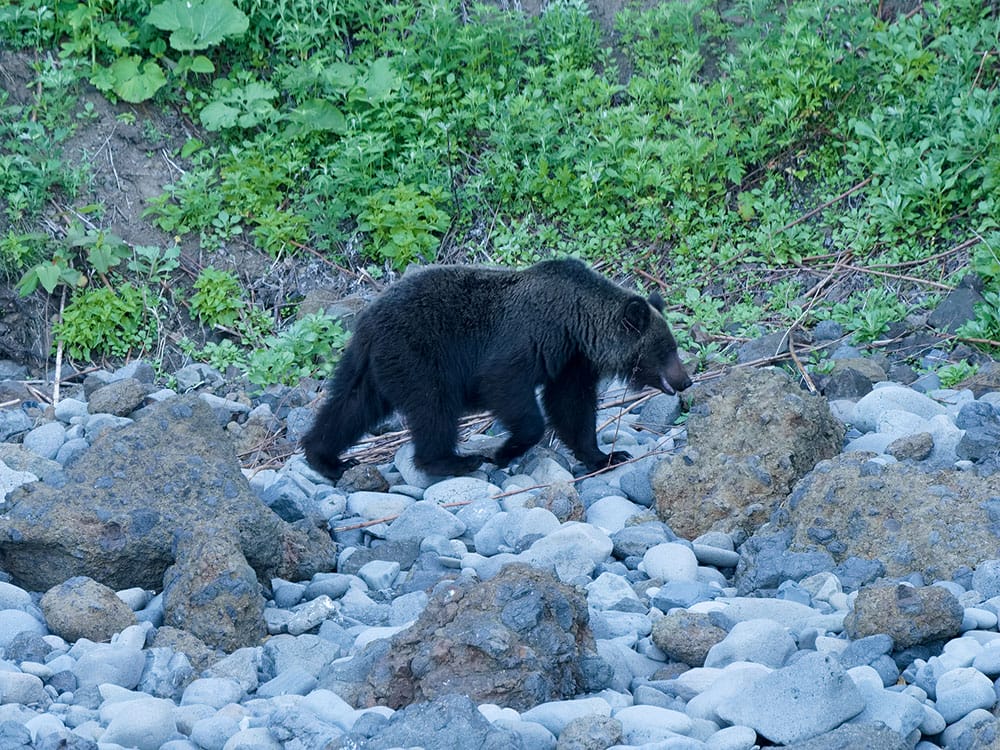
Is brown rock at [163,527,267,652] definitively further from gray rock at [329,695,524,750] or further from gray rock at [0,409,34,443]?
gray rock at [0,409,34,443]

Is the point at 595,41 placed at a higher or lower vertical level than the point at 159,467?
higher

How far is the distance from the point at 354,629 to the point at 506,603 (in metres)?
1.02

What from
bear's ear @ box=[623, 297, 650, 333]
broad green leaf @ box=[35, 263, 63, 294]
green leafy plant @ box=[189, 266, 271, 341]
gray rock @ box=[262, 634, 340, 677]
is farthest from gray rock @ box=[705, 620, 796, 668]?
broad green leaf @ box=[35, 263, 63, 294]

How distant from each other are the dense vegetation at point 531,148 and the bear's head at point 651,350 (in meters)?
1.61

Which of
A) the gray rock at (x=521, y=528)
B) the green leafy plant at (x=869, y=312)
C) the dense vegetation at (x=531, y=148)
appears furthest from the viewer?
the dense vegetation at (x=531, y=148)

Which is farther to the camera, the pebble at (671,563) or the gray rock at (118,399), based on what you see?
the gray rock at (118,399)

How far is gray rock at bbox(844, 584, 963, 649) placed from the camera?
4.23 m

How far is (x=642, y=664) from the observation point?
450 cm

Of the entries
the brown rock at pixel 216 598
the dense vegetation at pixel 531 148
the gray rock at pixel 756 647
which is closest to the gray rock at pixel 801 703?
the gray rock at pixel 756 647

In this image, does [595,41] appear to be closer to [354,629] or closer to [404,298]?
[404,298]

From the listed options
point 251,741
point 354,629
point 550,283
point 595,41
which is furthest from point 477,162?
point 251,741

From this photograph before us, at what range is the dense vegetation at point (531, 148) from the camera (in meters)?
10.1

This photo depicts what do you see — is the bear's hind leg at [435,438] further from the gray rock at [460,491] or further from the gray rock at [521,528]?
the gray rock at [521,528]

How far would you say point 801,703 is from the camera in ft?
12.0
